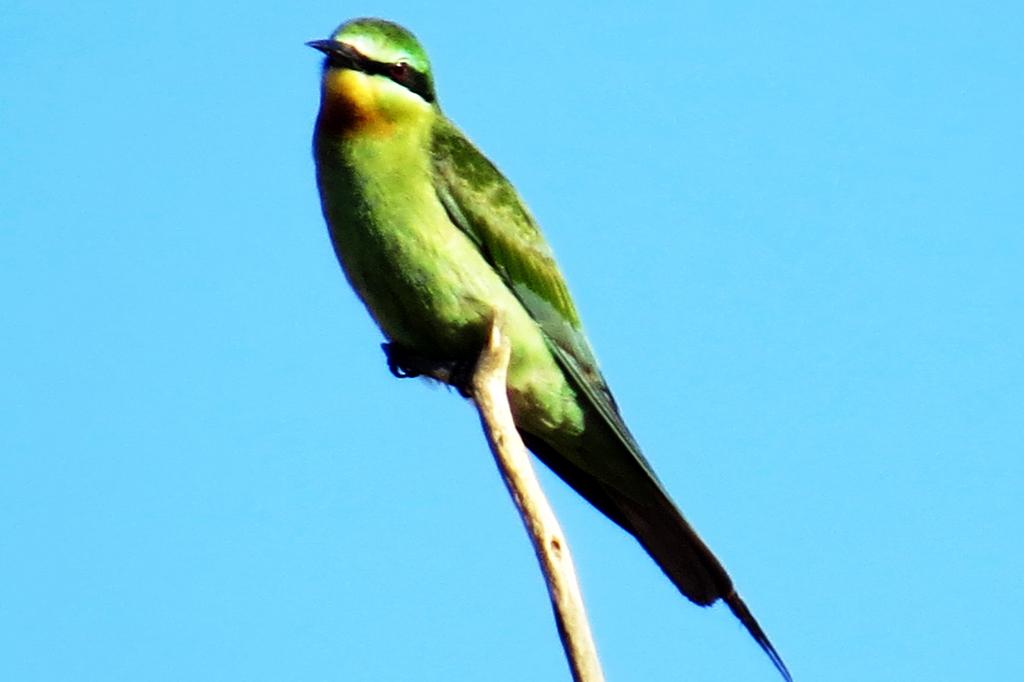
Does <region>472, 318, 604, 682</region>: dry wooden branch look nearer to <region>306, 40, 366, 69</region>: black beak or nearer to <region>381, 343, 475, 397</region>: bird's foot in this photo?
<region>381, 343, 475, 397</region>: bird's foot

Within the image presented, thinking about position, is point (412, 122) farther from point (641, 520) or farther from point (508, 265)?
point (641, 520)

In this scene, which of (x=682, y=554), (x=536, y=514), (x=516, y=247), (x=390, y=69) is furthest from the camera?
(x=516, y=247)

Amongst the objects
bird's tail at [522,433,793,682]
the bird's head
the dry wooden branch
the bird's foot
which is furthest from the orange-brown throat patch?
bird's tail at [522,433,793,682]

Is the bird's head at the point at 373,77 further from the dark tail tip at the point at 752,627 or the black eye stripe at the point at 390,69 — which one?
the dark tail tip at the point at 752,627

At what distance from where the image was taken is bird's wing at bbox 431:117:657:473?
447cm

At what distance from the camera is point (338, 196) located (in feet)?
14.2

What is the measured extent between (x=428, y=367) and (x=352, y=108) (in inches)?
27.9

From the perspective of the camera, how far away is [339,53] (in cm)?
438

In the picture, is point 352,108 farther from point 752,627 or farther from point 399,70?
point 752,627

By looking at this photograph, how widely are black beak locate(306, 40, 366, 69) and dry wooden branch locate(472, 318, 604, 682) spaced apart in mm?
945

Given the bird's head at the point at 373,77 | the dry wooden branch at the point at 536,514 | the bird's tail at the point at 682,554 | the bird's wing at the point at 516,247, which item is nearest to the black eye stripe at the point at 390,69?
the bird's head at the point at 373,77

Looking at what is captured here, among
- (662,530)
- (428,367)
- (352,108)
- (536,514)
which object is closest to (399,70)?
(352,108)

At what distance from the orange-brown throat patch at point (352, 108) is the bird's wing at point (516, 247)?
191 millimetres

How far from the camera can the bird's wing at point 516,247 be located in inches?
176
